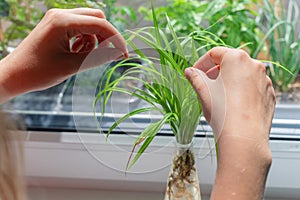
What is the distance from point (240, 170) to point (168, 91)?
0.57 ft

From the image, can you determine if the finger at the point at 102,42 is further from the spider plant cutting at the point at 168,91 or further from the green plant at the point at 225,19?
the green plant at the point at 225,19

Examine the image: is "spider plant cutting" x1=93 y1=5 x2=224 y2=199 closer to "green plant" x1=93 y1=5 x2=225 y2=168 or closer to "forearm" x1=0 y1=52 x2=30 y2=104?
"green plant" x1=93 y1=5 x2=225 y2=168

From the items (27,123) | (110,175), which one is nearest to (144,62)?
(110,175)

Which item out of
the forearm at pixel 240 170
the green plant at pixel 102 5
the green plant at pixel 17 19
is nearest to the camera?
the forearm at pixel 240 170

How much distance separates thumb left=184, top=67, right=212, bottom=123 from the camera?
80 centimetres

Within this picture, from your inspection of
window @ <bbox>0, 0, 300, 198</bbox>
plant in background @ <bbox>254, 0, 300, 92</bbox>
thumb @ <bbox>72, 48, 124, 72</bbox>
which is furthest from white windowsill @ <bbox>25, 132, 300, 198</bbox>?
thumb @ <bbox>72, 48, 124, 72</bbox>

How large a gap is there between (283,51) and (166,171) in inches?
18.0

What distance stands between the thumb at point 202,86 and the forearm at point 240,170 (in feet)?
0.17

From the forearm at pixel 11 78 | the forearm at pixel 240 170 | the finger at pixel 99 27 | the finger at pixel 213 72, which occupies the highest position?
the finger at pixel 99 27

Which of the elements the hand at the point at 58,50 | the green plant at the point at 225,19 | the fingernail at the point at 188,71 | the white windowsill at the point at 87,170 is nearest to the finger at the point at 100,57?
the hand at the point at 58,50

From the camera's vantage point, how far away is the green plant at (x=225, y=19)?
125cm

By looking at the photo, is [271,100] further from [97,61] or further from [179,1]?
[179,1]

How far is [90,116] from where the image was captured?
0.91 m

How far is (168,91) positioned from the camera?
0.88 metres
